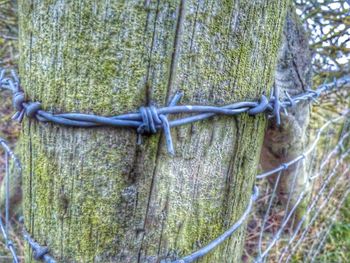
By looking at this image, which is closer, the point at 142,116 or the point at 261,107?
the point at 142,116

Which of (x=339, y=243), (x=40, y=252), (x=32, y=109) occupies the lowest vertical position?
(x=339, y=243)

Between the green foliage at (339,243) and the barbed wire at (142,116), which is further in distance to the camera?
the green foliage at (339,243)

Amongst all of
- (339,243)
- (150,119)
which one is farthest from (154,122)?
(339,243)

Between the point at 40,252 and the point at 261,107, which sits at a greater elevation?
the point at 261,107

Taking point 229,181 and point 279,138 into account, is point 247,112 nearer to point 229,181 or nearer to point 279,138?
point 229,181

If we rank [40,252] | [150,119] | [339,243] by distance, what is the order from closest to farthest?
1. [150,119]
2. [40,252]
3. [339,243]

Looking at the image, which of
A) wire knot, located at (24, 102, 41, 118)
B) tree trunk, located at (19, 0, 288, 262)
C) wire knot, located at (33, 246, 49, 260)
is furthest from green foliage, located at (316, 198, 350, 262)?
wire knot, located at (24, 102, 41, 118)

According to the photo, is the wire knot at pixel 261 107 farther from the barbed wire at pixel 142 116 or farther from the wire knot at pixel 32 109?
the wire knot at pixel 32 109

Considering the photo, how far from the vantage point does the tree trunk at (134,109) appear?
0.74 m

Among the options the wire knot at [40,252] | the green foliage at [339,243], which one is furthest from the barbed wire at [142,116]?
the green foliage at [339,243]

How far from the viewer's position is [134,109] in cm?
77

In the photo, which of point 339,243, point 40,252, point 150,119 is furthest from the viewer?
point 339,243

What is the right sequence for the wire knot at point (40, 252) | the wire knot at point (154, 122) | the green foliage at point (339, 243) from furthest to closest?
the green foliage at point (339, 243), the wire knot at point (40, 252), the wire knot at point (154, 122)

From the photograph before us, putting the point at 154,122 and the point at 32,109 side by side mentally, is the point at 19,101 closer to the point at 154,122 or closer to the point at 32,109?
the point at 32,109
